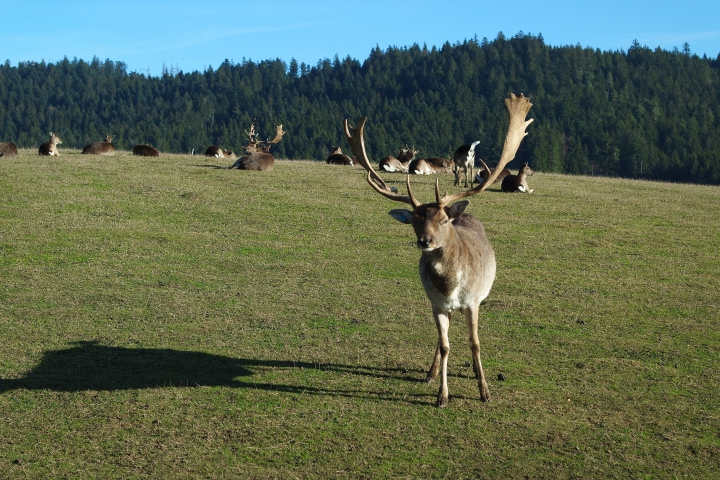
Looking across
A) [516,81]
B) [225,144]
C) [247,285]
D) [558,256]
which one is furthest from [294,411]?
[516,81]

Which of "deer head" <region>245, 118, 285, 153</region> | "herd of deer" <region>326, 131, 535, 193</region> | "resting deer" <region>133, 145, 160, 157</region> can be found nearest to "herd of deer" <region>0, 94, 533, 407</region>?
"herd of deer" <region>326, 131, 535, 193</region>

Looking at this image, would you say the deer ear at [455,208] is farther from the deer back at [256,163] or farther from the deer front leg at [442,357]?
the deer back at [256,163]

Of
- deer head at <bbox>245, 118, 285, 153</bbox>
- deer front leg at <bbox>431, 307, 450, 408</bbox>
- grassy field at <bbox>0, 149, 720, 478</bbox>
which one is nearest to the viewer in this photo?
grassy field at <bbox>0, 149, 720, 478</bbox>

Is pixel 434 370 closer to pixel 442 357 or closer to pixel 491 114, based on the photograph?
pixel 442 357

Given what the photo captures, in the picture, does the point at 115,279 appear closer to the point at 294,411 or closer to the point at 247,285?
the point at 247,285

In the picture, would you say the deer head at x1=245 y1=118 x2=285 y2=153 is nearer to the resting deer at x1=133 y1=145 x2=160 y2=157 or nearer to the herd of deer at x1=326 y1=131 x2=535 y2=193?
the herd of deer at x1=326 y1=131 x2=535 y2=193

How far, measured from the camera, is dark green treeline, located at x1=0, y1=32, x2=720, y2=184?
11288 centimetres

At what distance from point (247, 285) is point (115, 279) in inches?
93.5

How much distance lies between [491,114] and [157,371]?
14031 centimetres

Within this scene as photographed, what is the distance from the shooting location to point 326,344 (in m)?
10.6

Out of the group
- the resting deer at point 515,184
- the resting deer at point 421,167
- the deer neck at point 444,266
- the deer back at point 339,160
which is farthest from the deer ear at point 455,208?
the deer back at point 339,160

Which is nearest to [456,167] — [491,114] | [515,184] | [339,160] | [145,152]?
[515,184]

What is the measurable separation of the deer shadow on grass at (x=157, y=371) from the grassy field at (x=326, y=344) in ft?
0.13

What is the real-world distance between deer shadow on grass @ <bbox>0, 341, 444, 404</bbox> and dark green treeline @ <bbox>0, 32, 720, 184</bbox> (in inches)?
3472
